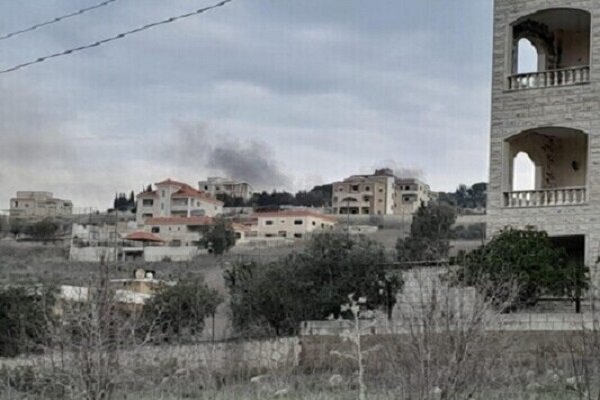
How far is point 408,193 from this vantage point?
66.9 meters

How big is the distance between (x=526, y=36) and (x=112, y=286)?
47.9 feet

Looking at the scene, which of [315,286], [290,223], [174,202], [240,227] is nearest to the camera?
[315,286]

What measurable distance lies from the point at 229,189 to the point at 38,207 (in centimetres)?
2154

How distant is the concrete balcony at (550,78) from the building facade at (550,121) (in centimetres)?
2

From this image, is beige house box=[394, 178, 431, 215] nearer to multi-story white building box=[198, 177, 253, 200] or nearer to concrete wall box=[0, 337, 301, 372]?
multi-story white building box=[198, 177, 253, 200]

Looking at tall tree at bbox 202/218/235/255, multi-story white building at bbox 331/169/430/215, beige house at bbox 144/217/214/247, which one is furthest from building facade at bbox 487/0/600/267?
multi-story white building at bbox 331/169/430/215

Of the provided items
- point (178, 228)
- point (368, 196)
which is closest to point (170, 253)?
point (178, 228)

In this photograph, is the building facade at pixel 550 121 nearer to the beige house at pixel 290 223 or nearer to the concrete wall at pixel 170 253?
the concrete wall at pixel 170 253

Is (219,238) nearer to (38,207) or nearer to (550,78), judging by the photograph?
(38,207)

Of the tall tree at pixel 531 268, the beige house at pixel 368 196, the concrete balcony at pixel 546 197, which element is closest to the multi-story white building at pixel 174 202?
the beige house at pixel 368 196

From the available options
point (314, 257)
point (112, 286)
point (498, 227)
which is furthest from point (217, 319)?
point (112, 286)

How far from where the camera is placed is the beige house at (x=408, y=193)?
2552 inches

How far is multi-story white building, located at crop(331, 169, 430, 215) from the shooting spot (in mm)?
66625

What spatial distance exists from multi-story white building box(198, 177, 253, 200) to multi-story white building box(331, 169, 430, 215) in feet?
43.4
